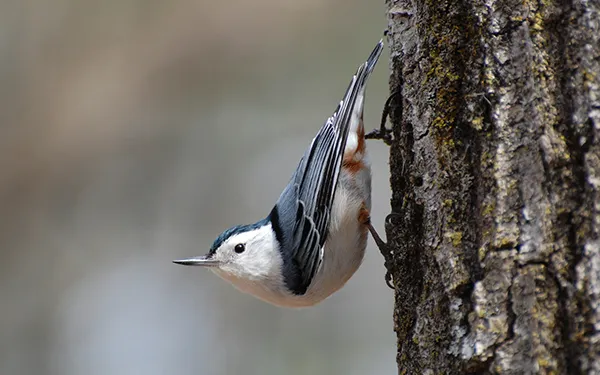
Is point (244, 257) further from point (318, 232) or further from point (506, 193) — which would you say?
point (506, 193)

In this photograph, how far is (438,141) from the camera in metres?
1.58

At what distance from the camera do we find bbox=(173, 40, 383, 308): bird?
2650 mm

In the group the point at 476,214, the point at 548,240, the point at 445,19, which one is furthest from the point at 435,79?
the point at 548,240

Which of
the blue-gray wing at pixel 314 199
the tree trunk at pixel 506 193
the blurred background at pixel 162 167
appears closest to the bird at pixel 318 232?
the blue-gray wing at pixel 314 199

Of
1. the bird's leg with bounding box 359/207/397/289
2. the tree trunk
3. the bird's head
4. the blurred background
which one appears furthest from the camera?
the blurred background

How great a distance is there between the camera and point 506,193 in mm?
1365

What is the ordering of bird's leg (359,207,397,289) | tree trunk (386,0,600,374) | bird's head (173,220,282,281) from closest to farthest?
tree trunk (386,0,600,374) → bird's leg (359,207,397,289) → bird's head (173,220,282,281)

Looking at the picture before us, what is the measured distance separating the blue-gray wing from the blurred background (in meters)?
1.74

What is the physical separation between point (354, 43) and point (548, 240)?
3821 mm

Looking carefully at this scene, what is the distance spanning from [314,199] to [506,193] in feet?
4.41

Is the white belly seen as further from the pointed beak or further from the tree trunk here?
the tree trunk

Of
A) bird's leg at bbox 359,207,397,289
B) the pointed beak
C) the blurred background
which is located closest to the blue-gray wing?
bird's leg at bbox 359,207,397,289

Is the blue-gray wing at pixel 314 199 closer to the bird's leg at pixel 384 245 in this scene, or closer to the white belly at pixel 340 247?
the white belly at pixel 340 247

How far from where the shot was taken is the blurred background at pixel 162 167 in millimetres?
4582
